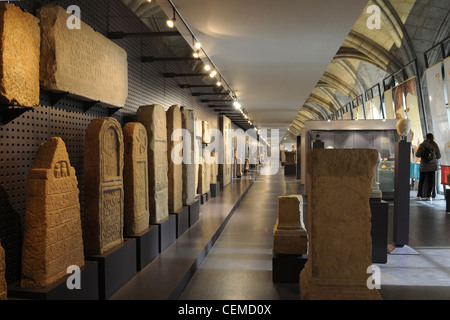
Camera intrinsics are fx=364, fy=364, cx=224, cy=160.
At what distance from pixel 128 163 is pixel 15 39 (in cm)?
205

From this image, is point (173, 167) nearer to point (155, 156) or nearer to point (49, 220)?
point (155, 156)

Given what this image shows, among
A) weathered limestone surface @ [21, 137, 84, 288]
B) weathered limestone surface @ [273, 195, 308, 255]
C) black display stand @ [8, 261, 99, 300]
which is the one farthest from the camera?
weathered limestone surface @ [273, 195, 308, 255]

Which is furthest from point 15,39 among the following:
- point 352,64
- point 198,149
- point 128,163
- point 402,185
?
point 352,64

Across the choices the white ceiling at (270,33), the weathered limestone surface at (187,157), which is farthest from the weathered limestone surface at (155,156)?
the white ceiling at (270,33)

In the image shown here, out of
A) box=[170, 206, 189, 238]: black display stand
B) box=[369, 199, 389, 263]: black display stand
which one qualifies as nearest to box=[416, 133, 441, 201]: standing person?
box=[369, 199, 389, 263]: black display stand

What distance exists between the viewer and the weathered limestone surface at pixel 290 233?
14.8 feet

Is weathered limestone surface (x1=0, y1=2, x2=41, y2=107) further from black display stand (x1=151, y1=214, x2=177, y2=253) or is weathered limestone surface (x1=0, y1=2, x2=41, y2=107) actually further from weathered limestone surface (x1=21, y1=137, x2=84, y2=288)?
black display stand (x1=151, y1=214, x2=177, y2=253)

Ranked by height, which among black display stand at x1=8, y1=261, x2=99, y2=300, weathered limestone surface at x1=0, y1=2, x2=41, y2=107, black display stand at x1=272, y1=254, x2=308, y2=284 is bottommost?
black display stand at x1=272, y1=254, x2=308, y2=284

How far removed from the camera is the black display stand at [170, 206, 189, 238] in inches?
244

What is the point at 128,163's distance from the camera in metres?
4.58

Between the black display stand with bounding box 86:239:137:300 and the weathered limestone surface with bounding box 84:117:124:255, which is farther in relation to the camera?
the weathered limestone surface with bounding box 84:117:124:255

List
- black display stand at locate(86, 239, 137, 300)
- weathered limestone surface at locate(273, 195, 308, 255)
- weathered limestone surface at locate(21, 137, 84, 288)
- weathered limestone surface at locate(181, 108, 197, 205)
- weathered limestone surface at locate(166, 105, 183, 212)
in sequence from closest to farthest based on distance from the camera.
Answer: weathered limestone surface at locate(21, 137, 84, 288)
black display stand at locate(86, 239, 137, 300)
weathered limestone surface at locate(273, 195, 308, 255)
weathered limestone surface at locate(166, 105, 183, 212)
weathered limestone surface at locate(181, 108, 197, 205)

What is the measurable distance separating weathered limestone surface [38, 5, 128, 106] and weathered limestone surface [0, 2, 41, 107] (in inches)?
6.4

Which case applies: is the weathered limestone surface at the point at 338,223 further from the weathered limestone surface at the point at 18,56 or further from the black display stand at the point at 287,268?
the weathered limestone surface at the point at 18,56
